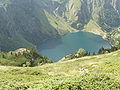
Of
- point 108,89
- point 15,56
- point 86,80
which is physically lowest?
point 108,89

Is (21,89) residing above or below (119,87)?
above

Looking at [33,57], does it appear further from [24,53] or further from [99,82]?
[99,82]

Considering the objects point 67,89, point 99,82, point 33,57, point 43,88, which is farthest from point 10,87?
point 33,57

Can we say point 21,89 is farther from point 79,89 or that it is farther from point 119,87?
point 119,87

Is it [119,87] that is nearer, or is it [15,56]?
[119,87]

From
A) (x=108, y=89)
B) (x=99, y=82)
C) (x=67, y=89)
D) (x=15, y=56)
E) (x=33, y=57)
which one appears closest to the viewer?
→ (x=67, y=89)

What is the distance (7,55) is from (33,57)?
2321 centimetres

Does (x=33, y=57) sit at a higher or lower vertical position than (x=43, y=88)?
higher

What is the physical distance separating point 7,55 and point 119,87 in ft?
560

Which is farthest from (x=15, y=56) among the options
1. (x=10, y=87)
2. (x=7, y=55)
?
(x=10, y=87)

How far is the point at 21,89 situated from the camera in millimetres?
23984

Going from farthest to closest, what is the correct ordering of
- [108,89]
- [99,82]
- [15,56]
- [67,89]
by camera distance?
[15,56] < [99,82] < [108,89] < [67,89]

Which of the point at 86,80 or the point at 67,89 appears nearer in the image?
the point at 67,89

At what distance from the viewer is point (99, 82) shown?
24625 mm
